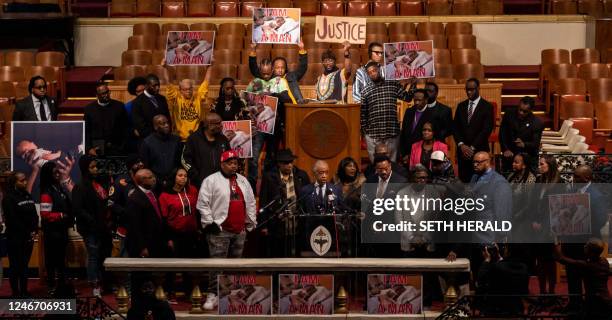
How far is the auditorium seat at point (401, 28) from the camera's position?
19.2 meters

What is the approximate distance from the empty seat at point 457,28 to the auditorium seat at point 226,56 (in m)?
2.89

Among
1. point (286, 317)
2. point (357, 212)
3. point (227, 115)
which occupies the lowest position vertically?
point (286, 317)

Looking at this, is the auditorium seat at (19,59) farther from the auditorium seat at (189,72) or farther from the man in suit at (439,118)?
the man in suit at (439,118)

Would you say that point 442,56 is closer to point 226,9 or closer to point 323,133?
point 226,9

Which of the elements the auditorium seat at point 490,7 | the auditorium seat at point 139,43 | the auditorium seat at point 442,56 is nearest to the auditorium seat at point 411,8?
the auditorium seat at point 490,7

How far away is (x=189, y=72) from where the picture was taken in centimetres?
1805

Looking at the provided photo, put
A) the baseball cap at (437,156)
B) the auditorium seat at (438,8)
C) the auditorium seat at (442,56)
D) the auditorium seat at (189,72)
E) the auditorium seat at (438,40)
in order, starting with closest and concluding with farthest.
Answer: the baseball cap at (437,156) → the auditorium seat at (189,72) → the auditorium seat at (442,56) → the auditorium seat at (438,40) → the auditorium seat at (438,8)

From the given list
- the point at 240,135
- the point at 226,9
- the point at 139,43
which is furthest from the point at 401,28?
the point at 240,135

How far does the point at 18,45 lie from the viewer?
20375mm

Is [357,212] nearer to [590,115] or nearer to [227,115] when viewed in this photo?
[227,115]

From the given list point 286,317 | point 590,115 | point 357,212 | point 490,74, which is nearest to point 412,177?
point 357,212

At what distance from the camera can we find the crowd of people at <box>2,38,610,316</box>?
12727 millimetres

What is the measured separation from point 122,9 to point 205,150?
7.30 m

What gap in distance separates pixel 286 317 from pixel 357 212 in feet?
3.78
